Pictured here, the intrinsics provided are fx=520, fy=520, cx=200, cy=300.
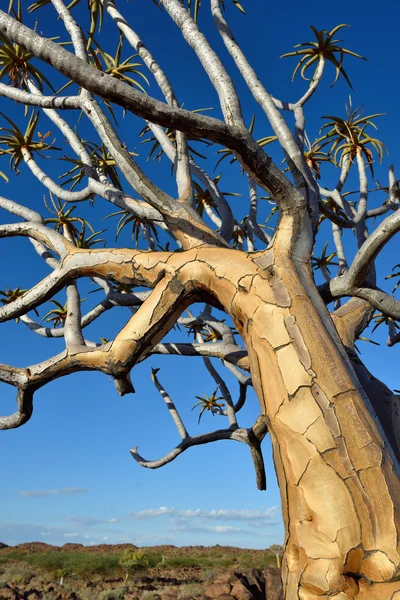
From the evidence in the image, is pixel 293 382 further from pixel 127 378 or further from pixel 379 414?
pixel 127 378

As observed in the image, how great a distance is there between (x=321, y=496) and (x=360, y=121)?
669 cm

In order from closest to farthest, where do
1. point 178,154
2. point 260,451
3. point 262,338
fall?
point 262,338 → point 178,154 → point 260,451

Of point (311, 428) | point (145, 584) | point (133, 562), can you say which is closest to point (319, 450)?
point (311, 428)

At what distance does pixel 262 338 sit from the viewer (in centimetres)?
374

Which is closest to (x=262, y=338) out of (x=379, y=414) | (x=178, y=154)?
(x=379, y=414)

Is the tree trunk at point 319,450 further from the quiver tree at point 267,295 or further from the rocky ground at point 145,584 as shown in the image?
the rocky ground at point 145,584

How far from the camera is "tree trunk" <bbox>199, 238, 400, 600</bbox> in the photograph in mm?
2943

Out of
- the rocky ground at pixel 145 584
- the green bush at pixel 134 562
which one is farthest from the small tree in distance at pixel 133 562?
the rocky ground at pixel 145 584

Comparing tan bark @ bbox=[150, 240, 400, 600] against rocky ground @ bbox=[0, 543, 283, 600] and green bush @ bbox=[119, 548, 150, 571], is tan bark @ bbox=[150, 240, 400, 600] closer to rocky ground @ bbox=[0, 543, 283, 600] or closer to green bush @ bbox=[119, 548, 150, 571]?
rocky ground @ bbox=[0, 543, 283, 600]

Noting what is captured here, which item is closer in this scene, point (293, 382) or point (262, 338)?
point (293, 382)

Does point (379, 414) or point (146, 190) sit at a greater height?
point (146, 190)

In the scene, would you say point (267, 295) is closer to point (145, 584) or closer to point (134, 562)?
point (145, 584)

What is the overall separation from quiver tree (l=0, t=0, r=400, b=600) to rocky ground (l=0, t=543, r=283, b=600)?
2.92m

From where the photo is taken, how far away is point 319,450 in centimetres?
319
